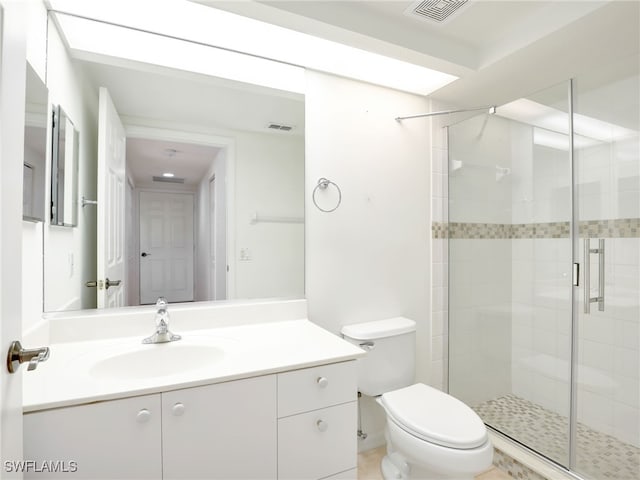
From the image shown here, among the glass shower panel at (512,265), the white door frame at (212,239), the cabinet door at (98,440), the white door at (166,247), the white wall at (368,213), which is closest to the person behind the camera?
the cabinet door at (98,440)

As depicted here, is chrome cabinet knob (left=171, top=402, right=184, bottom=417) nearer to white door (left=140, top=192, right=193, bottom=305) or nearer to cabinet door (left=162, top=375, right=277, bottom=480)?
cabinet door (left=162, top=375, right=277, bottom=480)

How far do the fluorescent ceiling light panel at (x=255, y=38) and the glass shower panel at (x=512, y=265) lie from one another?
56 centimetres

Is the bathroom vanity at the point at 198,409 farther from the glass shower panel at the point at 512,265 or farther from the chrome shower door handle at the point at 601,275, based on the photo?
the chrome shower door handle at the point at 601,275

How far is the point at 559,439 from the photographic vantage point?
5.94ft

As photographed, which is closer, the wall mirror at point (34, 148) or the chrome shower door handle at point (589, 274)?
the wall mirror at point (34, 148)

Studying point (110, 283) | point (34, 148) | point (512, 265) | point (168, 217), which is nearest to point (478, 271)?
point (512, 265)

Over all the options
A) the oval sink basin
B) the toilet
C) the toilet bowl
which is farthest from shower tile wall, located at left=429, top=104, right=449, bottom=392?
the oval sink basin

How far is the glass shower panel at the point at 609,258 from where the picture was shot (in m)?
1.79

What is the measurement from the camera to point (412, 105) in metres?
2.18

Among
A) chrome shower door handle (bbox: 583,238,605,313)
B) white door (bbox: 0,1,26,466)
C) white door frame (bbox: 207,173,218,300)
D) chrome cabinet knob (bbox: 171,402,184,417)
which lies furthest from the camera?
chrome shower door handle (bbox: 583,238,605,313)

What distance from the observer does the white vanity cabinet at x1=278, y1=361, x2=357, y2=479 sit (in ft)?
3.84

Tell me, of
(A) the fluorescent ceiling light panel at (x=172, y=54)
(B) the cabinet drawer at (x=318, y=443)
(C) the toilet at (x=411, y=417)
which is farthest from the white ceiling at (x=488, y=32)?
(B) the cabinet drawer at (x=318, y=443)

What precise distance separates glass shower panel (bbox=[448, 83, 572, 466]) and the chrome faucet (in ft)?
5.69

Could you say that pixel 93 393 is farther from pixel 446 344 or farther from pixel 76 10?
pixel 446 344
